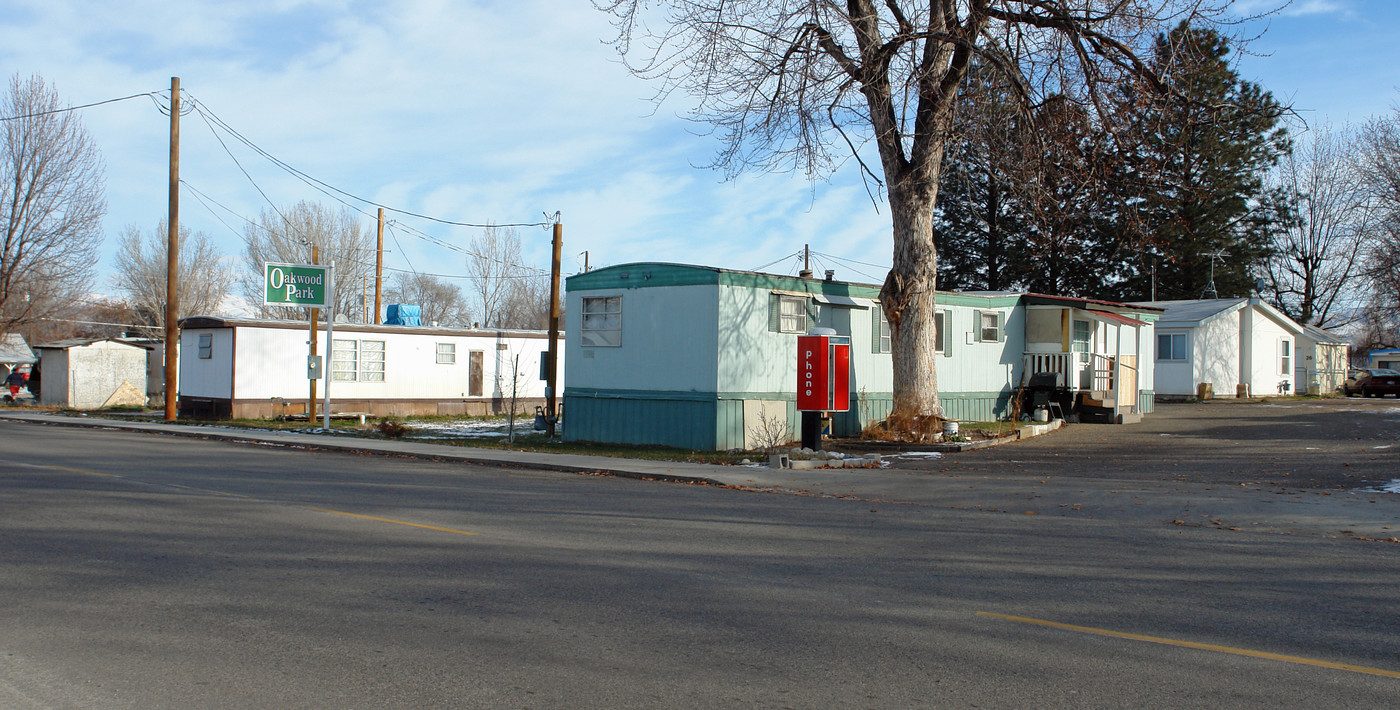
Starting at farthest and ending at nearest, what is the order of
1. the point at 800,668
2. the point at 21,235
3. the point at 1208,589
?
1. the point at 21,235
2. the point at 1208,589
3. the point at 800,668

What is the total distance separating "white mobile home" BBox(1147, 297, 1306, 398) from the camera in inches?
1564

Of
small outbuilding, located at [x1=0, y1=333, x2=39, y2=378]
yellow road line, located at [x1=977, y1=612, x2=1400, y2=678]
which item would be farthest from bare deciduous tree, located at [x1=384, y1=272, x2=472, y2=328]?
yellow road line, located at [x1=977, y1=612, x2=1400, y2=678]

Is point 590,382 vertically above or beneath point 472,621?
above

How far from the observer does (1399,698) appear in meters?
4.90

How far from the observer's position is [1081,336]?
1128 inches

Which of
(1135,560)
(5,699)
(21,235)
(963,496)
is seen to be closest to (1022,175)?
(963,496)

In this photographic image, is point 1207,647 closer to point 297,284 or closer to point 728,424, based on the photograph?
point 728,424

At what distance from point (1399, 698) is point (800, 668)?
2.95 meters

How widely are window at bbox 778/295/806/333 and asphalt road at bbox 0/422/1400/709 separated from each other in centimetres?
956

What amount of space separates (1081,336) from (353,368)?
74.2 feet

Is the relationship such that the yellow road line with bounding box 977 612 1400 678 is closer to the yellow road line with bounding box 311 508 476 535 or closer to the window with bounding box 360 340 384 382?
the yellow road line with bounding box 311 508 476 535

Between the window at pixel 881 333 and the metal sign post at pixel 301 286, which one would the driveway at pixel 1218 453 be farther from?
the metal sign post at pixel 301 286

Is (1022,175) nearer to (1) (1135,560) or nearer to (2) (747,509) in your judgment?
(2) (747,509)

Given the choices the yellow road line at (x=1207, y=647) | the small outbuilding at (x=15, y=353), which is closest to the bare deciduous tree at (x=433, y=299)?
the small outbuilding at (x=15, y=353)
